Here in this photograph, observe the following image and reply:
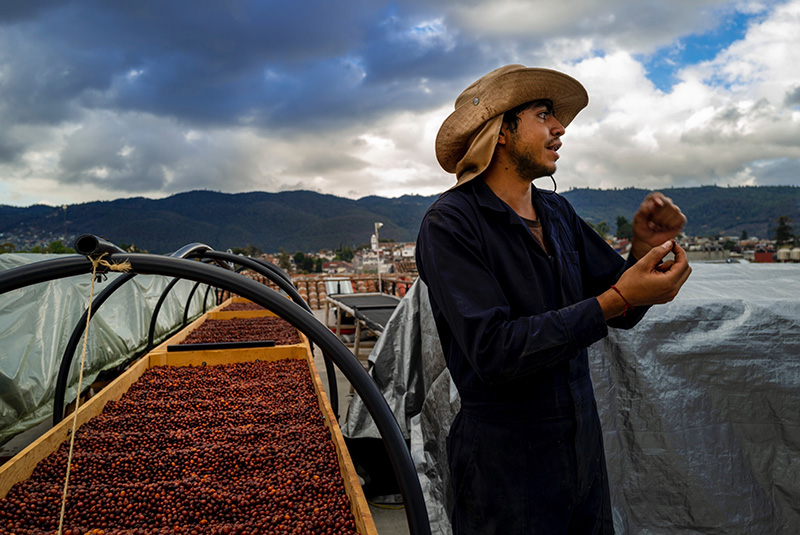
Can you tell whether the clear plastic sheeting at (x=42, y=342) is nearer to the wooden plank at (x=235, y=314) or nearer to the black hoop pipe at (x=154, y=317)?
the black hoop pipe at (x=154, y=317)

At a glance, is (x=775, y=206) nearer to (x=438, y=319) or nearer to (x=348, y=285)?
(x=348, y=285)

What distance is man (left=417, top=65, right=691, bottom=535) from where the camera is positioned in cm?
100

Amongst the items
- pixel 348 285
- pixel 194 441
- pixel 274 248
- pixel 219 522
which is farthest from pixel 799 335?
pixel 274 248

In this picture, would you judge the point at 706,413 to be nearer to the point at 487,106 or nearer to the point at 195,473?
the point at 487,106

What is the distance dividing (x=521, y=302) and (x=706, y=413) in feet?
4.82

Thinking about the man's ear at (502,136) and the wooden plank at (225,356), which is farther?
the wooden plank at (225,356)

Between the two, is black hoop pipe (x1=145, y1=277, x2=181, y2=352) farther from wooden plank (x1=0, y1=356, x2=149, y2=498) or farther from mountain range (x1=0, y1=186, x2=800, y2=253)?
mountain range (x1=0, y1=186, x2=800, y2=253)

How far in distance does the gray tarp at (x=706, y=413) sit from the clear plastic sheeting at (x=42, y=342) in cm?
242

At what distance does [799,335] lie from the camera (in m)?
2.01

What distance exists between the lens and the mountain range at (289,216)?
67.9 metres

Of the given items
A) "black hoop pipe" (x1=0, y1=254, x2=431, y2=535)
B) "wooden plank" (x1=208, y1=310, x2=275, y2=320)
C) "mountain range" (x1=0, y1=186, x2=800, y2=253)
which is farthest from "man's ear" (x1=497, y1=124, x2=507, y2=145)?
"mountain range" (x1=0, y1=186, x2=800, y2=253)

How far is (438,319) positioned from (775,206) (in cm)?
8506

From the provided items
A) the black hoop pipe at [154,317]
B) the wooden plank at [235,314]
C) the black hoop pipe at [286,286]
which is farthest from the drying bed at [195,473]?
the wooden plank at [235,314]

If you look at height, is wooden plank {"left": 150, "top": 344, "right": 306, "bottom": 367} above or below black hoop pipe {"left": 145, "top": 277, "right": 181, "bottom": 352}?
below
